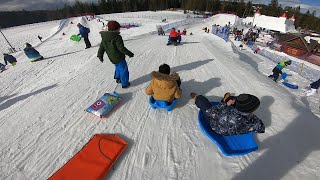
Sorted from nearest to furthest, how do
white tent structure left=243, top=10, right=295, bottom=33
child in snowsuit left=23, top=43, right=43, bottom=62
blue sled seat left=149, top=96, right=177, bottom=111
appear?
blue sled seat left=149, top=96, right=177, bottom=111
child in snowsuit left=23, top=43, right=43, bottom=62
white tent structure left=243, top=10, right=295, bottom=33

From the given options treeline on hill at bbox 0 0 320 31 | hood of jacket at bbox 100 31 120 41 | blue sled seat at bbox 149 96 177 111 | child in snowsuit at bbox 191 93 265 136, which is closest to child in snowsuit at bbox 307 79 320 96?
child in snowsuit at bbox 191 93 265 136

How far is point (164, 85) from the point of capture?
3.73 m

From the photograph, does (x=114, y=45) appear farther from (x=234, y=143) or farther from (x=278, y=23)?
(x=278, y=23)

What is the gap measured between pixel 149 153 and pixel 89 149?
114cm

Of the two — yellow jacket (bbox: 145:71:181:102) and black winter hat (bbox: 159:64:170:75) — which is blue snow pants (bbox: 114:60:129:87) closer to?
yellow jacket (bbox: 145:71:181:102)

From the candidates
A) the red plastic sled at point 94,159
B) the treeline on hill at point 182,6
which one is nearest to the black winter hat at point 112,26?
the red plastic sled at point 94,159

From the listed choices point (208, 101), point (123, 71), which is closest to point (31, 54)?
point (123, 71)

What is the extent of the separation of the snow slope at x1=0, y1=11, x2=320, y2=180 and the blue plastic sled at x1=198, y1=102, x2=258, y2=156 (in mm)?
133

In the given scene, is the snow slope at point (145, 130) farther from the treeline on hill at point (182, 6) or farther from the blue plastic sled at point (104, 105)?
the treeline on hill at point (182, 6)

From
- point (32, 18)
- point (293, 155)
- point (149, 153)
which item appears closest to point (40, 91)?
point (149, 153)

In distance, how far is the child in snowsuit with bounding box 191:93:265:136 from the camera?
305 cm

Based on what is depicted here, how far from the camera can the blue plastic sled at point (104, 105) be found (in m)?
4.13

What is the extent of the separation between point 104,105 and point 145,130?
1288mm

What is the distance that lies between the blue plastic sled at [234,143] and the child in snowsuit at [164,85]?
3.65 feet
